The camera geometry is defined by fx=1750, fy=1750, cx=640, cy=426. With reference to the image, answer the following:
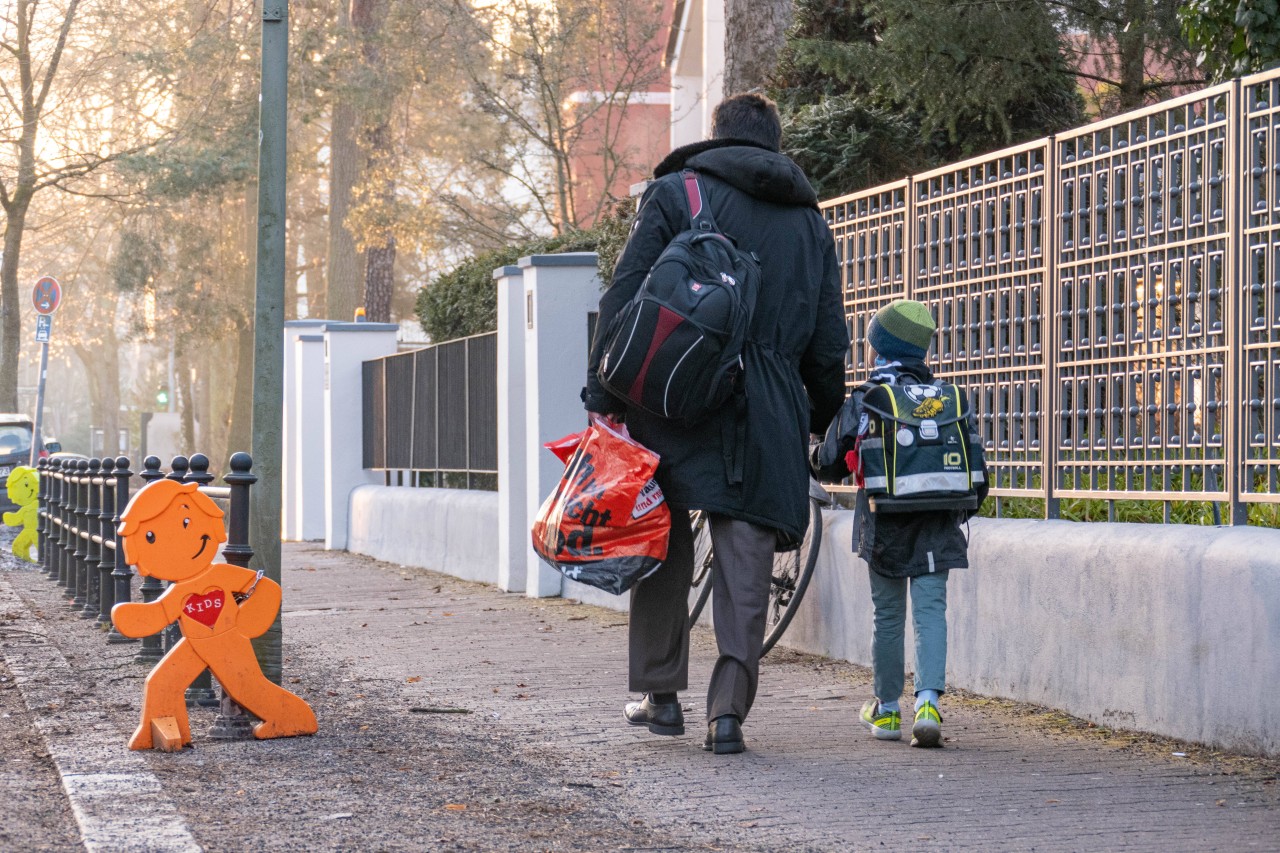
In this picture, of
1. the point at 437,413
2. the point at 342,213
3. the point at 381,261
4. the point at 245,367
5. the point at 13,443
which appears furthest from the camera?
the point at 245,367

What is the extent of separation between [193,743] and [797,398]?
238cm

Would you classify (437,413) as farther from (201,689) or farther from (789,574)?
(201,689)

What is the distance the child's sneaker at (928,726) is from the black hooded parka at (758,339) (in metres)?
0.71

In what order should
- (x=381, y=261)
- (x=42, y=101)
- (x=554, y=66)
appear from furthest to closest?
1. (x=42, y=101)
2. (x=381, y=261)
3. (x=554, y=66)


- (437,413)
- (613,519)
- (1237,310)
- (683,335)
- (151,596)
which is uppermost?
(1237,310)

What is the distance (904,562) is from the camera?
589 cm

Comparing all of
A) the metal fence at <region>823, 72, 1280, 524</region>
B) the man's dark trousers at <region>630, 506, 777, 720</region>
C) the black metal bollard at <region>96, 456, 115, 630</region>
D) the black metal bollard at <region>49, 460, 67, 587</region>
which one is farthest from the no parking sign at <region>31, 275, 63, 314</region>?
the man's dark trousers at <region>630, 506, 777, 720</region>

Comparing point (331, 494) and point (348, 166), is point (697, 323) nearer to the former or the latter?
point (331, 494)

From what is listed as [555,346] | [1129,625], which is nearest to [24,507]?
[555,346]

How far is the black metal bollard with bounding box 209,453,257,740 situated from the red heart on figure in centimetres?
23

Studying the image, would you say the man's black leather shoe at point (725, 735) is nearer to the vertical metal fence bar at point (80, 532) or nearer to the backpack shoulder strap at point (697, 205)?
the backpack shoulder strap at point (697, 205)

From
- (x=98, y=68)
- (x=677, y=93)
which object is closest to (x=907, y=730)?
(x=98, y=68)

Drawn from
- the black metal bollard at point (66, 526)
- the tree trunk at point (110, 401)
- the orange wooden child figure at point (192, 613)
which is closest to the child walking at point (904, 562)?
the orange wooden child figure at point (192, 613)

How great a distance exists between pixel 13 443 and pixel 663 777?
73.5ft
